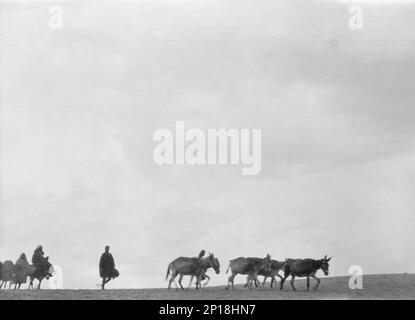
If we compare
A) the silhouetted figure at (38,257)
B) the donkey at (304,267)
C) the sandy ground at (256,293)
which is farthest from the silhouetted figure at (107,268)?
the donkey at (304,267)

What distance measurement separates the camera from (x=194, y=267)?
33125 millimetres

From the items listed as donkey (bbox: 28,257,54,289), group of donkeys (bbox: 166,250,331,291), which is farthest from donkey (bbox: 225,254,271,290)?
donkey (bbox: 28,257,54,289)

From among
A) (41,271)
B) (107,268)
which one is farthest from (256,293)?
(41,271)

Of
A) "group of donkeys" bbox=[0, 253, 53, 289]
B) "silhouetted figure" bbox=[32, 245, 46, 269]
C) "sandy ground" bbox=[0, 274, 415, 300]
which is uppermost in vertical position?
"silhouetted figure" bbox=[32, 245, 46, 269]

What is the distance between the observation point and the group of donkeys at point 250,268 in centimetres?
3312

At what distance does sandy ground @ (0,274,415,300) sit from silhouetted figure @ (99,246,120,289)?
109cm

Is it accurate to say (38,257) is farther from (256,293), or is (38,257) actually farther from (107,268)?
(256,293)

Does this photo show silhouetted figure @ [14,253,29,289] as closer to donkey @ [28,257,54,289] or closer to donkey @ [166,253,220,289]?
donkey @ [28,257,54,289]

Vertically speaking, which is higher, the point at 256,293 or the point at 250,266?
the point at 250,266

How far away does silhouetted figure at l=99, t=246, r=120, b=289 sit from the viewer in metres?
33.2

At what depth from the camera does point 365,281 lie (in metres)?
34.3

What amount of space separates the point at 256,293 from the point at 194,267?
2900 mm
